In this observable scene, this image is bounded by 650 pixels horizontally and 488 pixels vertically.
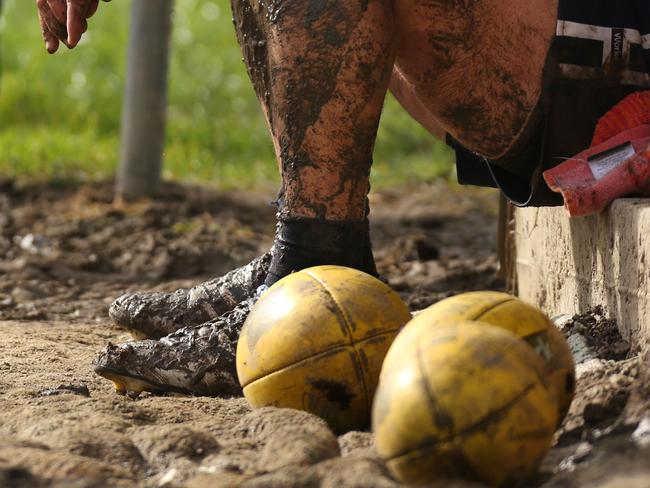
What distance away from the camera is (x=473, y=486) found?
83.0 inches

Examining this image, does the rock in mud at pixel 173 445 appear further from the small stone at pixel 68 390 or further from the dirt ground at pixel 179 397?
the small stone at pixel 68 390

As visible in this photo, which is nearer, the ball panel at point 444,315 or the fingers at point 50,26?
the ball panel at point 444,315

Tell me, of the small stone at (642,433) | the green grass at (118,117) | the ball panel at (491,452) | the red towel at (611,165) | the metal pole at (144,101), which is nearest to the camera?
the ball panel at (491,452)

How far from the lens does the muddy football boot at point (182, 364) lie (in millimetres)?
3273

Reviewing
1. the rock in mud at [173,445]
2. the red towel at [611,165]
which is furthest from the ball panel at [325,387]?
the red towel at [611,165]

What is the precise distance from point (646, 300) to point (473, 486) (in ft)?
3.50

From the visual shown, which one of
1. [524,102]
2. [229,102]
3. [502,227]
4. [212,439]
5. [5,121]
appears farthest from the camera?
[229,102]

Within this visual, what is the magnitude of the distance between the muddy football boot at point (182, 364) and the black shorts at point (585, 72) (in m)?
1.06

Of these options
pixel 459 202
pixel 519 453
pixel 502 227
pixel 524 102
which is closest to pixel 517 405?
pixel 519 453

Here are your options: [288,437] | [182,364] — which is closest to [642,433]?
[288,437]

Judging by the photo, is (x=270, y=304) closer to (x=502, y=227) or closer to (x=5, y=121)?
(x=502, y=227)

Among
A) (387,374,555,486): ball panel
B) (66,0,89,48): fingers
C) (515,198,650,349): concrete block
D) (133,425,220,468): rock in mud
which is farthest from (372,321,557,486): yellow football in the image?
(66,0,89,48): fingers

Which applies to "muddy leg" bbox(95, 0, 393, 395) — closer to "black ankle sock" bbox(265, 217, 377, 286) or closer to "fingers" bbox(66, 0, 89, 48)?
"black ankle sock" bbox(265, 217, 377, 286)

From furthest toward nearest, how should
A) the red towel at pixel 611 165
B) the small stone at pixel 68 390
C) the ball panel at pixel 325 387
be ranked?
the red towel at pixel 611 165, the small stone at pixel 68 390, the ball panel at pixel 325 387
